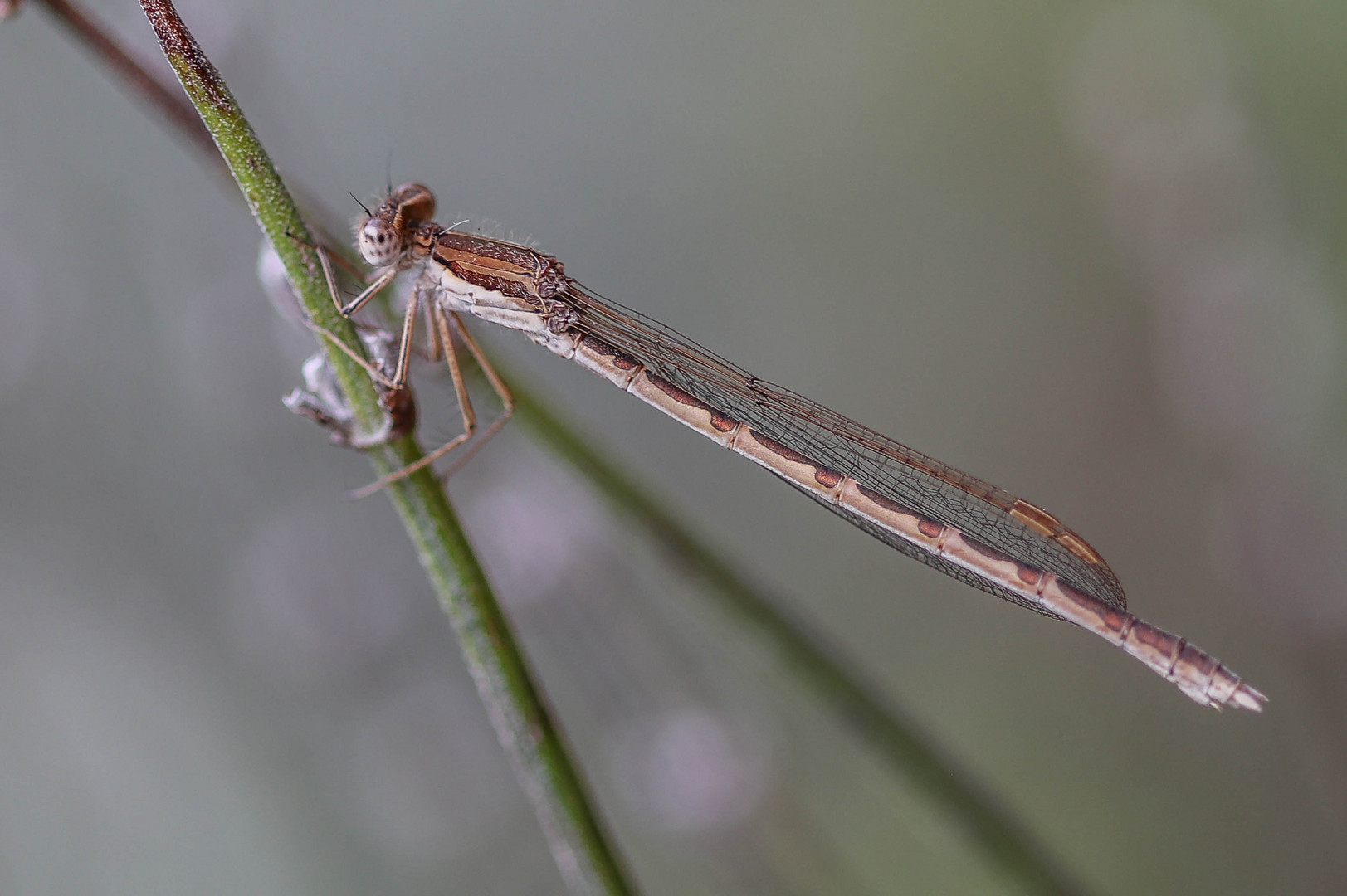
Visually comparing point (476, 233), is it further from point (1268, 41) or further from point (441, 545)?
point (1268, 41)

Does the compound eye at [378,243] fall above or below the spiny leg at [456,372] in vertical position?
above

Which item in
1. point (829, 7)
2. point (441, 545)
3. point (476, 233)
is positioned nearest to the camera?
point (441, 545)

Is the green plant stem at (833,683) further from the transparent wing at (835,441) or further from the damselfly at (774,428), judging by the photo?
the transparent wing at (835,441)

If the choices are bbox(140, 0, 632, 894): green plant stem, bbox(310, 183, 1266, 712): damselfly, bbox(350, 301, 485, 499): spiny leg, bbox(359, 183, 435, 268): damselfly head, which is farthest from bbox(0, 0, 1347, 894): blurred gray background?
bbox(140, 0, 632, 894): green plant stem

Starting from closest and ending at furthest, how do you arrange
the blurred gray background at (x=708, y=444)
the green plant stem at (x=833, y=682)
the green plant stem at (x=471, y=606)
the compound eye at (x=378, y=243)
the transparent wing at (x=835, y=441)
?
the green plant stem at (x=471, y=606) < the green plant stem at (x=833, y=682) < the compound eye at (x=378, y=243) < the transparent wing at (x=835, y=441) < the blurred gray background at (x=708, y=444)

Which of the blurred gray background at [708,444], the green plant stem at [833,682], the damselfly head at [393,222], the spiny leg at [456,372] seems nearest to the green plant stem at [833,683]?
the green plant stem at [833,682]

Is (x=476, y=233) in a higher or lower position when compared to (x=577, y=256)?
lower

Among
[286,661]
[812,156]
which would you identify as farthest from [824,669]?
[812,156]
